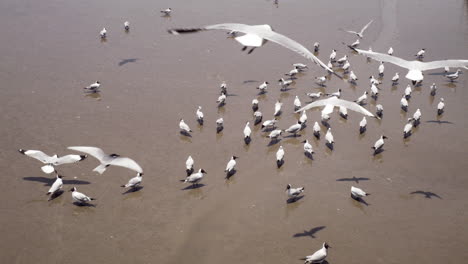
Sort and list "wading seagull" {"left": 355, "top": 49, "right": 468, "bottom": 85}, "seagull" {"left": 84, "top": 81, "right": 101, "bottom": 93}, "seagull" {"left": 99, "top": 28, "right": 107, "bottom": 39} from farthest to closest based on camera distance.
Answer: "seagull" {"left": 99, "top": 28, "right": 107, "bottom": 39} < "seagull" {"left": 84, "top": 81, "right": 101, "bottom": 93} < "wading seagull" {"left": 355, "top": 49, "right": 468, "bottom": 85}

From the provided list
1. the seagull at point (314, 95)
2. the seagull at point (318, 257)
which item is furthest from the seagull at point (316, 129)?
the seagull at point (318, 257)

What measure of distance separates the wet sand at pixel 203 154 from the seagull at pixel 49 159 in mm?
373

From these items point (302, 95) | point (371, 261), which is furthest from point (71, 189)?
point (302, 95)

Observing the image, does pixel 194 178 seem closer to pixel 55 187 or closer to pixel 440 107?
pixel 55 187

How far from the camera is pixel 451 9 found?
87.6 ft

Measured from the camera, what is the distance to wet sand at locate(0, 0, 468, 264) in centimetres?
980

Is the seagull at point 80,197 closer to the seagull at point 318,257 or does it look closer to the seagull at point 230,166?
the seagull at point 230,166

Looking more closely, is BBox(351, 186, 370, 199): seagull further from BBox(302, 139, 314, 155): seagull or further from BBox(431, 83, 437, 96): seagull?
BBox(431, 83, 437, 96): seagull

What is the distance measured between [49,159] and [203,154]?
390 cm

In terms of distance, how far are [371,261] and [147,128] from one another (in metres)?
7.32

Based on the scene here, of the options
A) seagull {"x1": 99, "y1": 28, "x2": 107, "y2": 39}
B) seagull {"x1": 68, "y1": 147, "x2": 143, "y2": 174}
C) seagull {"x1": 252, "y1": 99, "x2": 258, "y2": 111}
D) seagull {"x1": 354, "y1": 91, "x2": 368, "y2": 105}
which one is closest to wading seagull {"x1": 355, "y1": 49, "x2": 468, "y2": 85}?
seagull {"x1": 354, "y1": 91, "x2": 368, "y2": 105}

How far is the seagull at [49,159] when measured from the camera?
11.1m

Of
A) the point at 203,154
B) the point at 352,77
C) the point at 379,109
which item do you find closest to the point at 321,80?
the point at 352,77

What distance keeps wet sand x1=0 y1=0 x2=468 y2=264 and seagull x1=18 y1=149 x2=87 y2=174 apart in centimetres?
37
